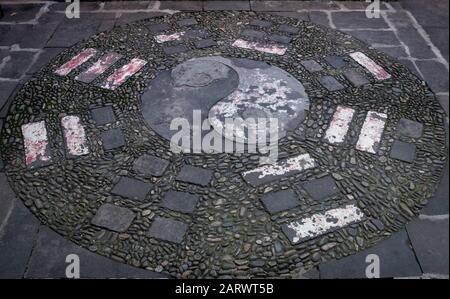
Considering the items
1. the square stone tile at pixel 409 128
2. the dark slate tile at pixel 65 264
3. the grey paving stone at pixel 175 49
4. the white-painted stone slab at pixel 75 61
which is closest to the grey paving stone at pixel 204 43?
the grey paving stone at pixel 175 49

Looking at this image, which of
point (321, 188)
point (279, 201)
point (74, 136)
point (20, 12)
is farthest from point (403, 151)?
point (20, 12)

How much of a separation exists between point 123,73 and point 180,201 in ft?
6.08

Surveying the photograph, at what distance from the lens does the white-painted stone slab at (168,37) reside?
4.66 m

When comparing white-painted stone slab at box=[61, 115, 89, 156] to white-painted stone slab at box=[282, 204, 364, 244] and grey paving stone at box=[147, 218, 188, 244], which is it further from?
white-painted stone slab at box=[282, 204, 364, 244]

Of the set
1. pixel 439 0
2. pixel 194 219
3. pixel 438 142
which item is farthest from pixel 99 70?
pixel 439 0

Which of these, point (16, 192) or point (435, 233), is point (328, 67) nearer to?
point (435, 233)

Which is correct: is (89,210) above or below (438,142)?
below

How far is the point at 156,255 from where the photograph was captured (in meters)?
2.57

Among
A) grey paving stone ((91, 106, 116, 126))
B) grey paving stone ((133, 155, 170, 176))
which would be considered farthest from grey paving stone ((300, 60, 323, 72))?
grey paving stone ((91, 106, 116, 126))

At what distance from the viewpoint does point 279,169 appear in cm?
312

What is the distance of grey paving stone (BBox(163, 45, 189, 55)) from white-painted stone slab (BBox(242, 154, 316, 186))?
6.54 feet

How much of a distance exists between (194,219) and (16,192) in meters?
1.37

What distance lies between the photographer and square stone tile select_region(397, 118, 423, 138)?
11.2 feet

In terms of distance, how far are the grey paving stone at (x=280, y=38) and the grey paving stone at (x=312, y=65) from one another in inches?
18.5
